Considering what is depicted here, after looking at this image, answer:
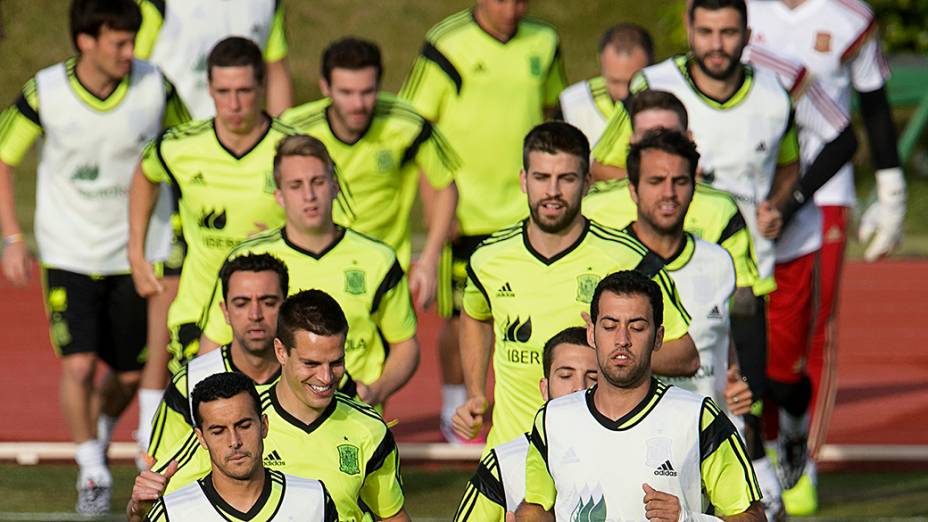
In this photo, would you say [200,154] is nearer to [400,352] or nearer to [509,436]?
[400,352]

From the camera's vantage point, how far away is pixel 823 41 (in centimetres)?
1109

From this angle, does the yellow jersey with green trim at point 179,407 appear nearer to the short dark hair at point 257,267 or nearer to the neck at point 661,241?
the short dark hair at point 257,267

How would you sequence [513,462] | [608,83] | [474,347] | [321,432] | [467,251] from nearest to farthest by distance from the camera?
[513,462] → [321,432] → [474,347] → [608,83] → [467,251]

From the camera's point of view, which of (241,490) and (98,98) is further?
(98,98)

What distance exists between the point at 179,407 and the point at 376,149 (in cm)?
303

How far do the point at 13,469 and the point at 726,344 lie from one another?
15.8ft

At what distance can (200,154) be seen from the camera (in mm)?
9914

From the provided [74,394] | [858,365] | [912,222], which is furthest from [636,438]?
[912,222]

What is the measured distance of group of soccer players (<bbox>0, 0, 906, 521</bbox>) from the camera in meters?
6.52

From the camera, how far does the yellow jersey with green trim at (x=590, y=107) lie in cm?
1155

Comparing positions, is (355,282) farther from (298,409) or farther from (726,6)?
(726,6)

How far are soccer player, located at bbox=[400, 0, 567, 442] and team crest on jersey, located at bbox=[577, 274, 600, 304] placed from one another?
4149mm

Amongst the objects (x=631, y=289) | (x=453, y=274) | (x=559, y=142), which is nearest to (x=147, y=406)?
(x=453, y=274)

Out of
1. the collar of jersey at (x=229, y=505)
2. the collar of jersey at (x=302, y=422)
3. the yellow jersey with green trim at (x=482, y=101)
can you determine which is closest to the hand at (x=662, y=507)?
the collar of jersey at (x=229, y=505)
